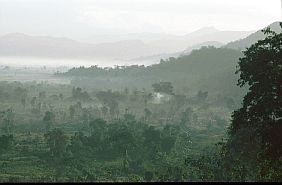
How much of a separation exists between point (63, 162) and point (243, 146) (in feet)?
133


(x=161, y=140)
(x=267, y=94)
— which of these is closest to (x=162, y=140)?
(x=161, y=140)

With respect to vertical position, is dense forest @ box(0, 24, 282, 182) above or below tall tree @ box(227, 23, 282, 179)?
below

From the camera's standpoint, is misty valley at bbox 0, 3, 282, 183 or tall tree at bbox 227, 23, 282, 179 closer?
tall tree at bbox 227, 23, 282, 179

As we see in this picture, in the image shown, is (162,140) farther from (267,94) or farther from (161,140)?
(267,94)

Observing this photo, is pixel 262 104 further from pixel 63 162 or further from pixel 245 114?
pixel 63 162

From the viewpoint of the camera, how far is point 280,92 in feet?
60.6

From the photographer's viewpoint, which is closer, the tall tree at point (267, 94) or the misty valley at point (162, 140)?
the tall tree at point (267, 94)

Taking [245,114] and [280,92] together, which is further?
[245,114]

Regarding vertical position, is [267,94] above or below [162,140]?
above

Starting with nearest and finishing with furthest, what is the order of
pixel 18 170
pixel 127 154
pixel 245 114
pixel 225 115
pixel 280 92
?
1. pixel 280 92
2. pixel 245 114
3. pixel 18 170
4. pixel 127 154
5. pixel 225 115

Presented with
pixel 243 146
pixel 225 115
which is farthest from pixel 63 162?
pixel 225 115

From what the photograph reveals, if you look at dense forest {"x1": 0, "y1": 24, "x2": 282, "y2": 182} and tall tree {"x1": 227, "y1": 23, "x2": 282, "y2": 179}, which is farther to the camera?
dense forest {"x1": 0, "y1": 24, "x2": 282, "y2": 182}

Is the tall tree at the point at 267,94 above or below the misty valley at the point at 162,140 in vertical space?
above

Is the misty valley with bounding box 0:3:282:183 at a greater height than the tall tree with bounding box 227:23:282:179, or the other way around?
the tall tree with bounding box 227:23:282:179
